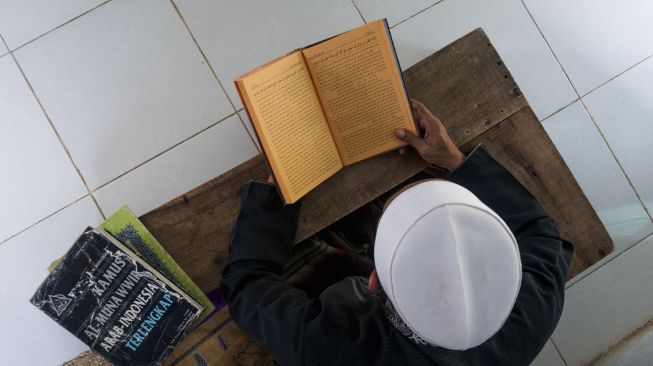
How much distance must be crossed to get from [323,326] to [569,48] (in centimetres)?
121

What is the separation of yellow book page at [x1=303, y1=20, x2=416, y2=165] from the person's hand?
0.07 feet

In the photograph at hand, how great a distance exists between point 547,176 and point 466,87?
262 mm

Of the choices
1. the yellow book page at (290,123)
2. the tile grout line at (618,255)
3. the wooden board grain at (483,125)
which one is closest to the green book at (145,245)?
the yellow book page at (290,123)

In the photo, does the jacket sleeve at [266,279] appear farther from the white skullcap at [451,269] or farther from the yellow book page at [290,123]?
the white skullcap at [451,269]

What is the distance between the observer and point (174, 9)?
1271mm

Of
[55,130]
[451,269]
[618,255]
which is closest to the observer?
[451,269]

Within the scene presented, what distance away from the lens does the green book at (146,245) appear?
0.89 metres

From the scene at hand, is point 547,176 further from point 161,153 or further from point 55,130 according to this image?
point 55,130

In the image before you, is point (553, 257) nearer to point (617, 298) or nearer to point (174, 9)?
point (617, 298)

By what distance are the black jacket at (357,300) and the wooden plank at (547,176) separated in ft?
0.32

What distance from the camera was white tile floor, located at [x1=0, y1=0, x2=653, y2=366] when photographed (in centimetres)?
121

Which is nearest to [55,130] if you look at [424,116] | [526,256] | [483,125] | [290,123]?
[290,123]

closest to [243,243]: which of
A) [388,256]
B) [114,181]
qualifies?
[388,256]

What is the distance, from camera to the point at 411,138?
0.89 metres
